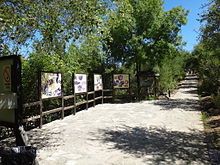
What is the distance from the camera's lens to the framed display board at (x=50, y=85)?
47.7 feet

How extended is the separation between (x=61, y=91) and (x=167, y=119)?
15.8 ft

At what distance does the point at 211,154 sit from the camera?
973 cm

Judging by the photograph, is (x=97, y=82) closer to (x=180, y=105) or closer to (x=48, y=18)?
(x=180, y=105)

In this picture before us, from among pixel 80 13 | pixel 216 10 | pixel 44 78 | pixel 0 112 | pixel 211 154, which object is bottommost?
pixel 211 154

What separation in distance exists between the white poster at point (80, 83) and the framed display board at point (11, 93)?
946 centimetres

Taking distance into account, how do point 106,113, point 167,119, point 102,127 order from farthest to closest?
point 106,113
point 167,119
point 102,127

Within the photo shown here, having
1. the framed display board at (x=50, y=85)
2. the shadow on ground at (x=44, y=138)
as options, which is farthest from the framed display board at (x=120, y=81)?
the shadow on ground at (x=44, y=138)

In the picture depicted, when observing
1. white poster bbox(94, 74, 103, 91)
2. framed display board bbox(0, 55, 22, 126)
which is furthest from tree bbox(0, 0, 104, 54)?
white poster bbox(94, 74, 103, 91)

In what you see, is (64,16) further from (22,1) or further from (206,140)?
(206,140)

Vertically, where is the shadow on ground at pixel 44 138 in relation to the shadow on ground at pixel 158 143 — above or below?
above

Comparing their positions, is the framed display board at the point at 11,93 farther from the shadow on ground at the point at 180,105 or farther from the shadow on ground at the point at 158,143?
the shadow on ground at the point at 180,105

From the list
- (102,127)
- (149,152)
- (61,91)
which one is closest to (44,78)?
(61,91)

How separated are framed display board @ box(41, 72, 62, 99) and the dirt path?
1.19 meters

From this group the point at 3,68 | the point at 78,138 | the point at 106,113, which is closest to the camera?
the point at 3,68
